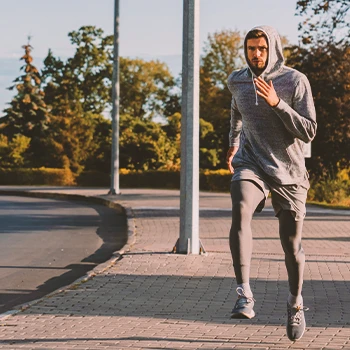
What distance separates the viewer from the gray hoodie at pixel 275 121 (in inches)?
245

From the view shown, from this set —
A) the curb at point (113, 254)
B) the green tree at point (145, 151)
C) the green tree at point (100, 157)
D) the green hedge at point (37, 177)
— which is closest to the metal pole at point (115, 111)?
the curb at point (113, 254)

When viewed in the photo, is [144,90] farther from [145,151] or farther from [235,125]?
[235,125]

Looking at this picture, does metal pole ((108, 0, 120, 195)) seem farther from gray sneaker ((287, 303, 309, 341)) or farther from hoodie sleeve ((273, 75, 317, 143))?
hoodie sleeve ((273, 75, 317, 143))

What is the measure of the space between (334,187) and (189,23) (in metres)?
21.6

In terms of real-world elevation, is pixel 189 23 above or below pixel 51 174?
above

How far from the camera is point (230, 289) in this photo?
9.45 m

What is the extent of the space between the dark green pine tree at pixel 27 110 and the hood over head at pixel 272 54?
6499 centimetres

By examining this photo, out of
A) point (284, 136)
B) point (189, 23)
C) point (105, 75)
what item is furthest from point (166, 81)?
point (284, 136)

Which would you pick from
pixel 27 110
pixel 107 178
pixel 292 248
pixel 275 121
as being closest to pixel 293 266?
pixel 292 248

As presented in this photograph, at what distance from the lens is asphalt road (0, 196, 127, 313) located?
425 inches

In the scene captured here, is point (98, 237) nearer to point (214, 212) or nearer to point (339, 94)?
point (214, 212)

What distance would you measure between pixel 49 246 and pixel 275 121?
9690 millimetres

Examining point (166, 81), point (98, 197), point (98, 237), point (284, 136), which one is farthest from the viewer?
point (166, 81)

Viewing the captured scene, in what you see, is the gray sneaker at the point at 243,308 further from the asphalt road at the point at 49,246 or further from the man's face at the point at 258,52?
the asphalt road at the point at 49,246
